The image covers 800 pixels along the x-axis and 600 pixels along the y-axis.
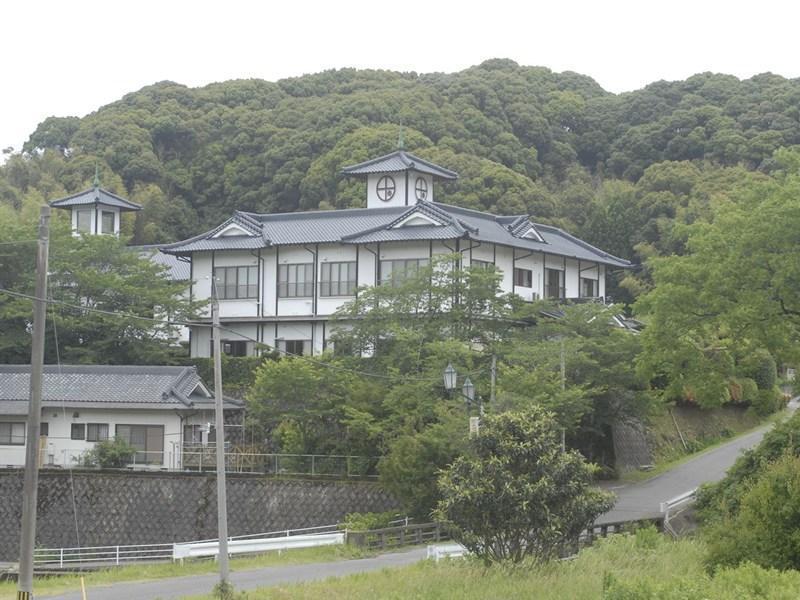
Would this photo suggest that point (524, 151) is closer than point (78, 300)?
No

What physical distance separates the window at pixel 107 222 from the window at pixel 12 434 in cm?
1990

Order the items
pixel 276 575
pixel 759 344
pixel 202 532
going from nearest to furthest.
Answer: pixel 276 575 → pixel 759 344 → pixel 202 532

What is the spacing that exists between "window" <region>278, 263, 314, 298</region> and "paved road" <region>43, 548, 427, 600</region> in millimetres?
22494

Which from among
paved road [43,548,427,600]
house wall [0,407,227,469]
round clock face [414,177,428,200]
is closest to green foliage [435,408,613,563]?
paved road [43,548,427,600]

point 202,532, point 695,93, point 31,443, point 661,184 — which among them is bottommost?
point 202,532

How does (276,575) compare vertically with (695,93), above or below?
below

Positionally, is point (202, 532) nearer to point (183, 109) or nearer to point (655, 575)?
point (655, 575)

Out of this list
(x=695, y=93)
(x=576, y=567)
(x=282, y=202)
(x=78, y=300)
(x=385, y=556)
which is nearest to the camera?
(x=576, y=567)

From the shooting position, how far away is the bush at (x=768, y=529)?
16766 millimetres

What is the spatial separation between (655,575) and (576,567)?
1839 millimetres

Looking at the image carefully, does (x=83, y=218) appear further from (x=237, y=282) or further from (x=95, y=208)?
(x=237, y=282)

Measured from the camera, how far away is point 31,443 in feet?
60.7

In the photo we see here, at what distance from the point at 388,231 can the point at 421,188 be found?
24.2ft

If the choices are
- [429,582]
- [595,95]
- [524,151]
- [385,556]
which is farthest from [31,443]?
[595,95]
